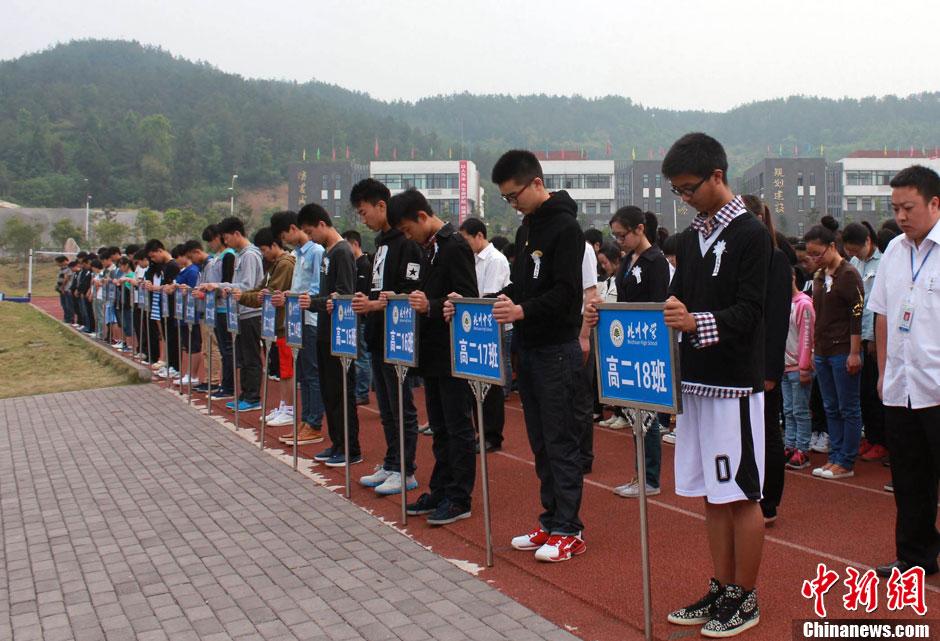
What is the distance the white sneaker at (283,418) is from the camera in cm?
927

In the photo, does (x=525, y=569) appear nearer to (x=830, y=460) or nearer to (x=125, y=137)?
(x=830, y=460)

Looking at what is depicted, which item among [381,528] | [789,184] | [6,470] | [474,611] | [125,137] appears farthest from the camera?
[125,137]

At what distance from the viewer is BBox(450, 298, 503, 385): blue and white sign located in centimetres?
459

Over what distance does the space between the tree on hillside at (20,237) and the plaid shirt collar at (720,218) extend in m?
69.4

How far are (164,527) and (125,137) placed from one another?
15168 cm

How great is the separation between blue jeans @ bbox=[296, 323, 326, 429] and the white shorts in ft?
16.8

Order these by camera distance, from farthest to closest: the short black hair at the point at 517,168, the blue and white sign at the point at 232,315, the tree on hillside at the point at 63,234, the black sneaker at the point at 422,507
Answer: the tree on hillside at the point at 63,234, the blue and white sign at the point at 232,315, the black sneaker at the point at 422,507, the short black hair at the point at 517,168

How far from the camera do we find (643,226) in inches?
246

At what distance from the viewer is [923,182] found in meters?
4.09

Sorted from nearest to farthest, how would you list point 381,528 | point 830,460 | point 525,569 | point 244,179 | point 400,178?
1. point 525,569
2. point 381,528
3. point 830,460
4. point 400,178
5. point 244,179

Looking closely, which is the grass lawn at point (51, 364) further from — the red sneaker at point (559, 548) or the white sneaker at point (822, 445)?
the red sneaker at point (559, 548)

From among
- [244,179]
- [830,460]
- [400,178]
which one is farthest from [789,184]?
[244,179]

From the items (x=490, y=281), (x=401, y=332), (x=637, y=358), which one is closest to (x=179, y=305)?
(x=490, y=281)

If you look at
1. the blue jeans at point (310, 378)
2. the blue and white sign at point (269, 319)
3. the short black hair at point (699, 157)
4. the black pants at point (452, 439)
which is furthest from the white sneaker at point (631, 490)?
the blue and white sign at point (269, 319)
